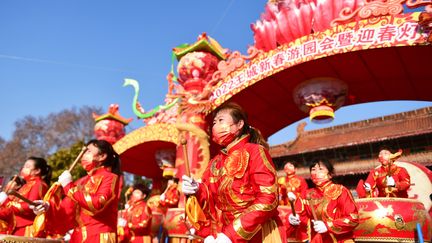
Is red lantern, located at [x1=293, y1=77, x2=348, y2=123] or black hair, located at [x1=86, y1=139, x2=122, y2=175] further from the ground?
red lantern, located at [x1=293, y1=77, x2=348, y2=123]

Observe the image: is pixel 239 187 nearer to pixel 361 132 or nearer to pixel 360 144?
pixel 360 144

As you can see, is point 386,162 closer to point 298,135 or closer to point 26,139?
point 298,135

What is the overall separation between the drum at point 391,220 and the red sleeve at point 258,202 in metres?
3.36

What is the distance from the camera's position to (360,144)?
1712 cm

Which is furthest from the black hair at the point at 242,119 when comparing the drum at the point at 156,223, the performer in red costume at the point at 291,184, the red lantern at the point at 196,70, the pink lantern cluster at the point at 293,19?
the red lantern at the point at 196,70

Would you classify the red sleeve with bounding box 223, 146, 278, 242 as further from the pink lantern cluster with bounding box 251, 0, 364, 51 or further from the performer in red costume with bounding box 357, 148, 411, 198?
the pink lantern cluster with bounding box 251, 0, 364, 51

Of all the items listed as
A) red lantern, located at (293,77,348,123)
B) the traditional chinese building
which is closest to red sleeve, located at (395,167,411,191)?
red lantern, located at (293,77,348,123)

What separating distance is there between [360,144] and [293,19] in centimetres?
1173

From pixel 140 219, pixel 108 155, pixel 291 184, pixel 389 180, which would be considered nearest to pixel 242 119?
pixel 108 155

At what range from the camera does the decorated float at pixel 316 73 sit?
18.0ft

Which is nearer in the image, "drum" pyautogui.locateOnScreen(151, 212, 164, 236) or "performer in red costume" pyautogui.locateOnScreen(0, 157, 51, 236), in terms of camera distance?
"performer in red costume" pyautogui.locateOnScreen(0, 157, 51, 236)

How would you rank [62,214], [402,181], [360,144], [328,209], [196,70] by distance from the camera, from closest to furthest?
[62,214]
[328,209]
[402,181]
[196,70]
[360,144]

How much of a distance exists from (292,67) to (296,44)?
0.41 m

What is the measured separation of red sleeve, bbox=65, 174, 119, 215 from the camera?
10.5 feet
